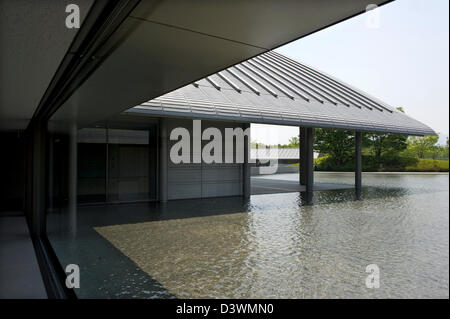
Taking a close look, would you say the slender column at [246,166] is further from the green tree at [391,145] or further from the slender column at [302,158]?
the green tree at [391,145]

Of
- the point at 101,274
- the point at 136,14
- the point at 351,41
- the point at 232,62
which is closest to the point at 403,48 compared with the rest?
the point at 351,41

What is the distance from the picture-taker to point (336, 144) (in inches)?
567

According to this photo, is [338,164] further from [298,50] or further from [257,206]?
[298,50]

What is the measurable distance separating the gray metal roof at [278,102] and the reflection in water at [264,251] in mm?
3353

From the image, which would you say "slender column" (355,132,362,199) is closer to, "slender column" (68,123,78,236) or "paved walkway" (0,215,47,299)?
"slender column" (68,123,78,236)

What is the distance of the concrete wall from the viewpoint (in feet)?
40.1

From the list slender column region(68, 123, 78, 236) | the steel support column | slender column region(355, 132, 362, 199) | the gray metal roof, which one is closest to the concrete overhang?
slender column region(68, 123, 78, 236)

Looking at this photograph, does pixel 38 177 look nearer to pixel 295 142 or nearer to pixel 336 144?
pixel 336 144

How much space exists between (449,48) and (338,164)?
12023 mm

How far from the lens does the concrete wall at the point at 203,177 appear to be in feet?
40.1

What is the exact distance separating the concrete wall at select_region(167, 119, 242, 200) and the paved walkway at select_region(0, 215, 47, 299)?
5.67 metres

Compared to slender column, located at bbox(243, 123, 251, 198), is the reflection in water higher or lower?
lower

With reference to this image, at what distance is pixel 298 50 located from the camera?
2.02 meters

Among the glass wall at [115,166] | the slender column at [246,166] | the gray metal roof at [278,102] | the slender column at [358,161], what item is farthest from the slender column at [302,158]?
the glass wall at [115,166]
